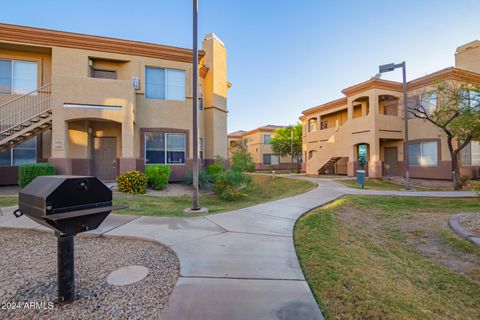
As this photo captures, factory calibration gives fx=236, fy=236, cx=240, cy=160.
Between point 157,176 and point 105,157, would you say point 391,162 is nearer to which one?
point 157,176

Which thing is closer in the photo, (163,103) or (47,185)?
(47,185)

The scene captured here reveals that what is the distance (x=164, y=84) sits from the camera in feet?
47.6

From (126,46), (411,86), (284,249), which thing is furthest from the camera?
(411,86)

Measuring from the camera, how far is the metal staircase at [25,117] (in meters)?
11.1

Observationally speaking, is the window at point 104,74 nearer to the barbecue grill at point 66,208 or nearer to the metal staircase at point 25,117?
the metal staircase at point 25,117

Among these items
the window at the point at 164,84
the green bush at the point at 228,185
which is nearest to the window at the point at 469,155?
the green bush at the point at 228,185

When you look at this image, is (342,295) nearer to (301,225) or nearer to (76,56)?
(301,225)

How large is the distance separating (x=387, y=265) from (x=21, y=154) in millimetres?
17007

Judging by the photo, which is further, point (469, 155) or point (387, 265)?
point (469, 155)

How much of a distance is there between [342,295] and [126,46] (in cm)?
1549

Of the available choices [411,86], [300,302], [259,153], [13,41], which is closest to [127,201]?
[300,302]

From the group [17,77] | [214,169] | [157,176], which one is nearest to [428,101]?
[214,169]

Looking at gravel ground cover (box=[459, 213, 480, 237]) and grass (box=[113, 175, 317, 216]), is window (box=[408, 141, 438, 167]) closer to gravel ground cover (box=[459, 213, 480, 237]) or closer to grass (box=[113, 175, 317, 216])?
grass (box=[113, 175, 317, 216])

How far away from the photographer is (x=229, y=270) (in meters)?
3.32
